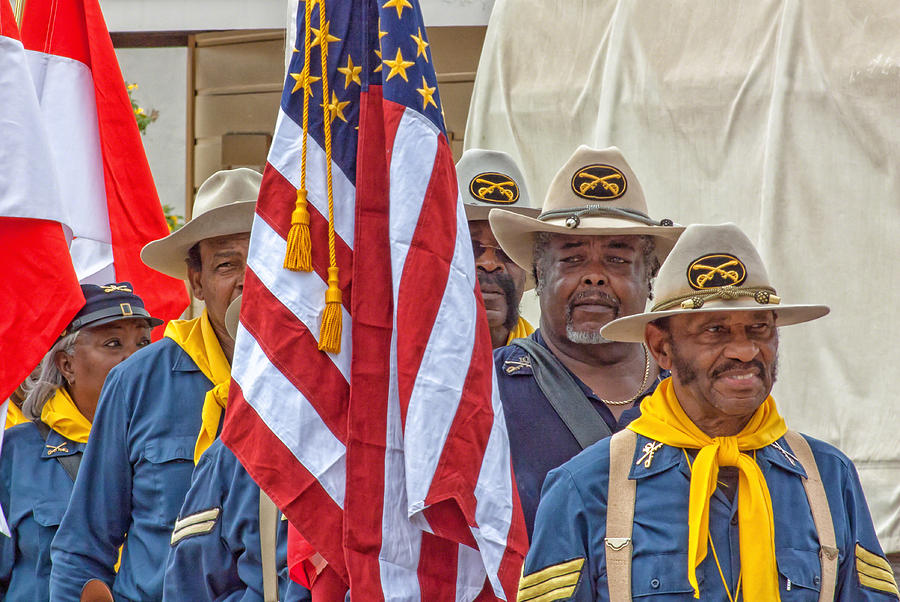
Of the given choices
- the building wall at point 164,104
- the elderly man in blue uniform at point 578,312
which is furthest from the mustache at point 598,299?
the building wall at point 164,104

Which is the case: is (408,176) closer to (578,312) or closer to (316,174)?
(316,174)

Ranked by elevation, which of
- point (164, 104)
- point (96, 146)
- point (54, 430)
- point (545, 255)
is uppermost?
point (164, 104)

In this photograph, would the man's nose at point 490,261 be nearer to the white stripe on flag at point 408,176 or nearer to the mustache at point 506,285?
the mustache at point 506,285

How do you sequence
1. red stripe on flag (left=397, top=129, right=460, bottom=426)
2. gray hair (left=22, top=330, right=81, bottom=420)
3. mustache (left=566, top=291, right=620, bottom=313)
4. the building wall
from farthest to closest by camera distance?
the building wall
gray hair (left=22, top=330, right=81, bottom=420)
mustache (left=566, top=291, right=620, bottom=313)
red stripe on flag (left=397, top=129, right=460, bottom=426)

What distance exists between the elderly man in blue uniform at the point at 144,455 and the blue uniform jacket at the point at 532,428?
107cm

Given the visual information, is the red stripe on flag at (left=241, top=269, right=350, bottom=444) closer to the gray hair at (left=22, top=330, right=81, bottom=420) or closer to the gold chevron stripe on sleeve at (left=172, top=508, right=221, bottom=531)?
the gold chevron stripe on sleeve at (left=172, top=508, right=221, bottom=531)

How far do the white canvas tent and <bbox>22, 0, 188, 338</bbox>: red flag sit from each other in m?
2.48

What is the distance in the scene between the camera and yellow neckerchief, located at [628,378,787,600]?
10.7 feet

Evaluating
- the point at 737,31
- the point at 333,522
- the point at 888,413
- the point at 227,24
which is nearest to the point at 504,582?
the point at 333,522

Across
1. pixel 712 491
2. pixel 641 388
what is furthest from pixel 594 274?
pixel 712 491

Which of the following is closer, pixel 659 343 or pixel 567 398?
pixel 659 343

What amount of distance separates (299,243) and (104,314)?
2346 millimetres

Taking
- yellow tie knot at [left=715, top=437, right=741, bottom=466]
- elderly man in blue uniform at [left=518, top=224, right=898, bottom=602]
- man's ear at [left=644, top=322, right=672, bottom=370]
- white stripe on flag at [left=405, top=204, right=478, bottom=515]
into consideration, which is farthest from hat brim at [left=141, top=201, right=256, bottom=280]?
yellow tie knot at [left=715, top=437, right=741, bottom=466]

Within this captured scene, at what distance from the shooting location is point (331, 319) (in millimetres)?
3703
